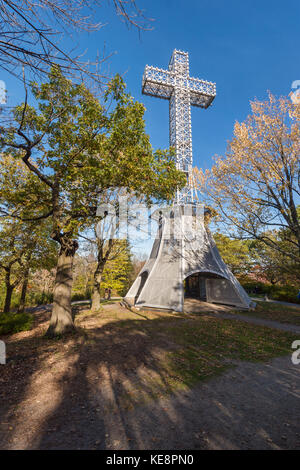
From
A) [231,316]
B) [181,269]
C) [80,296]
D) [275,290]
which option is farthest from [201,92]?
[80,296]

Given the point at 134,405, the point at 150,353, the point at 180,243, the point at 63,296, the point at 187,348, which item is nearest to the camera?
the point at 134,405

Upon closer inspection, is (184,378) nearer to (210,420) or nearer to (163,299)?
(210,420)

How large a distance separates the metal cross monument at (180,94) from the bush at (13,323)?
13340mm

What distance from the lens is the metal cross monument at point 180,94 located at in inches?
751

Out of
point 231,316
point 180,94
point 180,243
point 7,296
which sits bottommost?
point 231,316

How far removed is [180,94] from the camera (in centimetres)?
2098

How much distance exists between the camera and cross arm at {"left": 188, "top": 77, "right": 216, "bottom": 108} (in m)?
22.6

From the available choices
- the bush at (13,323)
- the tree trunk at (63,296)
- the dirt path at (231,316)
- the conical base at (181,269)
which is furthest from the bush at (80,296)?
the tree trunk at (63,296)

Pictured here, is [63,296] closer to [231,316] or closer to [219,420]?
[219,420]

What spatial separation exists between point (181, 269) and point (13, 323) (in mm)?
10521

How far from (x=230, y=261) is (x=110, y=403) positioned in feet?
90.7

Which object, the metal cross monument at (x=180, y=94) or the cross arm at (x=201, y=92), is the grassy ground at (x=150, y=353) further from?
the cross arm at (x=201, y=92)

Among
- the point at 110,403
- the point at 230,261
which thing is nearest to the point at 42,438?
the point at 110,403
